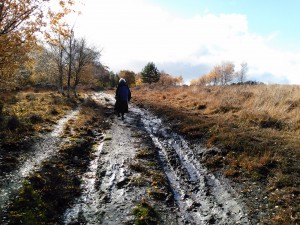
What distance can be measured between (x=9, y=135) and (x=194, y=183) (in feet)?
25.5

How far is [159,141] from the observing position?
12.8 m

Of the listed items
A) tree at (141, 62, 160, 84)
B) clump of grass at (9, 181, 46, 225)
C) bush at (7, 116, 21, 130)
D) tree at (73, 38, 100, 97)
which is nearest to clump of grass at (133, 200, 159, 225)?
clump of grass at (9, 181, 46, 225)

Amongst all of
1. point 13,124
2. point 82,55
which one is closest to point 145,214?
point 13,124

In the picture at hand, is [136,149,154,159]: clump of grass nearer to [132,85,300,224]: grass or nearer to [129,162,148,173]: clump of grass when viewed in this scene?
[129,162,148,173]: clump of grass

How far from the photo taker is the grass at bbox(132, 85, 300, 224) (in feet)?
25.7

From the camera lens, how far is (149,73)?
81.8 metres

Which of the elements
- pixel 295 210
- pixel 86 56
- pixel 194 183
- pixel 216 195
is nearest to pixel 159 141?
pixel 194 183

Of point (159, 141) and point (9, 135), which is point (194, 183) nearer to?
point (159, 141)

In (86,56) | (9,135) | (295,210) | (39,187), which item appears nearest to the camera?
(295,210)

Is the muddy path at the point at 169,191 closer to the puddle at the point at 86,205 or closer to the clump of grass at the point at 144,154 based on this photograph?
the puddle at the point at 86,205

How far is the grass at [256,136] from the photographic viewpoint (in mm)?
7822

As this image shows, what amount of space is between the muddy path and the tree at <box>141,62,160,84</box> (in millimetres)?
70351

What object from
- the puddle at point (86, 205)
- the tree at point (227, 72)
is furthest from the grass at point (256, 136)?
the tree at point (227, 72)

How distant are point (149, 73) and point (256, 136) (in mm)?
71767
